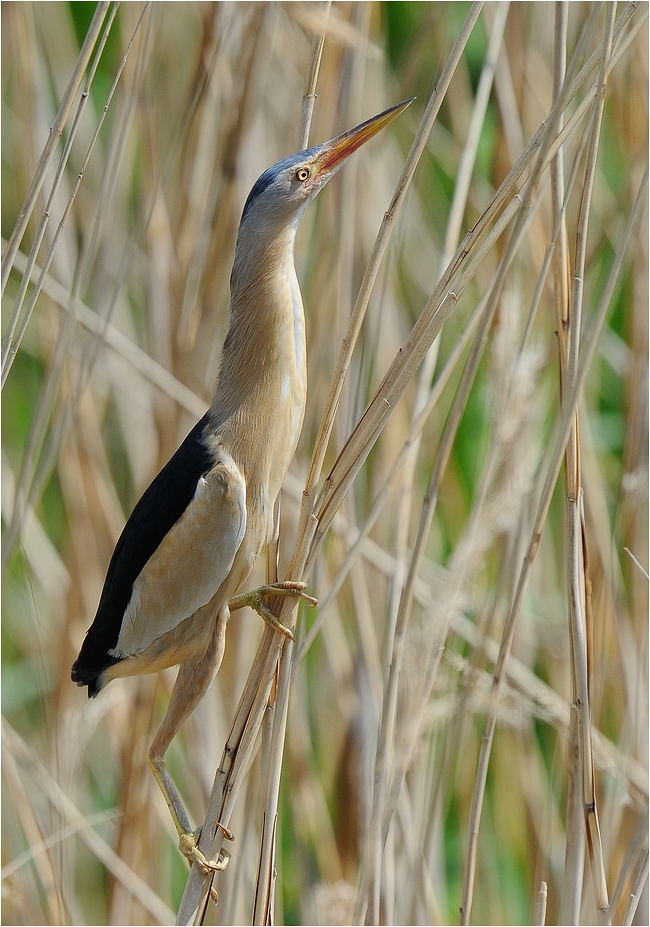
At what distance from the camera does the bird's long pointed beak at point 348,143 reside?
108 centimetres

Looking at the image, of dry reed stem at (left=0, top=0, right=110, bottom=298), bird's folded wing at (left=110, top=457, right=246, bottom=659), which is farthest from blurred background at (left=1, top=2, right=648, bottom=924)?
bird's folded wing at (left=110, top=457, right=246, bottom=659)

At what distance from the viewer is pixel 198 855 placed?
1062 mm

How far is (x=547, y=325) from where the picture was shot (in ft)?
5.99

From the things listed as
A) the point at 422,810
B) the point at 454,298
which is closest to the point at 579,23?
the point at 454,298

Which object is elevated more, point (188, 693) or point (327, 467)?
point (327, 467)

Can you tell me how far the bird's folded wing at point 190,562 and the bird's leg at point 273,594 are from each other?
0.05m

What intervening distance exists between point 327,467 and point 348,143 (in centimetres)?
81

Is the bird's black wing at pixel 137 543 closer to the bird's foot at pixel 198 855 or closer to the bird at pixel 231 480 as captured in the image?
the bird at pixel 231 480

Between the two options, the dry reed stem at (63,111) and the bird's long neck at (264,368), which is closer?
the dry reed stem at (63,111)

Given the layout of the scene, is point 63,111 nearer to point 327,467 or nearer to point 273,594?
point 273,594

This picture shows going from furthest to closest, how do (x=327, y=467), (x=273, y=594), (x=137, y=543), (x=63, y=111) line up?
1. (x=327, y=467)
2. (x=137, y=543)
3. (x=273, y=594)
4. (x=63, y=111)

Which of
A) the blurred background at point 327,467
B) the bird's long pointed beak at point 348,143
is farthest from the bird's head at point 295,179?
the blurred background at point 327,467

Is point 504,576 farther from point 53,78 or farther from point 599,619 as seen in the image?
point 53,78

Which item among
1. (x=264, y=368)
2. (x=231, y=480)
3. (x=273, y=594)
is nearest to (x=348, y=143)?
(x=264, y=368)
